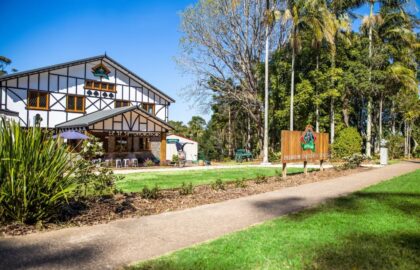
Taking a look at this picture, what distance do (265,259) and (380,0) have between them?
31.3 metres

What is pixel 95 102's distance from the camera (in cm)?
2753

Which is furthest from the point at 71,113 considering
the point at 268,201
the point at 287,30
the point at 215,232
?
the point at 215,232

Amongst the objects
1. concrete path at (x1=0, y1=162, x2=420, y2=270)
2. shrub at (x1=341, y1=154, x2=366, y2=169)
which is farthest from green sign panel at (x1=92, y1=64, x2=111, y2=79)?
concrete path at (x1=0, y1=162, x2=420, y2=270)

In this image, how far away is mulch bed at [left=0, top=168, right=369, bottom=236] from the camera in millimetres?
5883

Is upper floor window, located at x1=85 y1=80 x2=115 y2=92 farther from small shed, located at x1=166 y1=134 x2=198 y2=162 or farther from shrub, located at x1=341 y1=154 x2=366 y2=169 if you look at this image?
shrub, located at x1=341 y1=154 x2=366 y2=169

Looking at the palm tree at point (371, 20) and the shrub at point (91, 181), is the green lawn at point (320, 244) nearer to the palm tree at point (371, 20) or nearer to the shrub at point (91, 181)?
the shrub at point (91, 181)

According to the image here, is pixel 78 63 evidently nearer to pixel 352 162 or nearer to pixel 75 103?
pixel 75 103

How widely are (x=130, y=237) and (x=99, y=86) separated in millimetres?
24149

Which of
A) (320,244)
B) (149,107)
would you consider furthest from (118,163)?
(320,244)

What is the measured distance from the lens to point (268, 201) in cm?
860

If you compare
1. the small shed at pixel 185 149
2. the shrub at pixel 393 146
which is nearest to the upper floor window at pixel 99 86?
the small shed at pixel 185 149

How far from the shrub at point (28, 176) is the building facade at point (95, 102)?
1632 centimetres

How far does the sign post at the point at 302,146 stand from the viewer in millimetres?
13820

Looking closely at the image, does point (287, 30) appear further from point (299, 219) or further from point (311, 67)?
point (299, 219)
